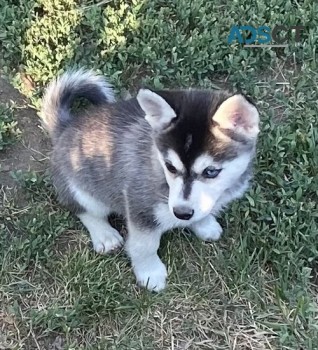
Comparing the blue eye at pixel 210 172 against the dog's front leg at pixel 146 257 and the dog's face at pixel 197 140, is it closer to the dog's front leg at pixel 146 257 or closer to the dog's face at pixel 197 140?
the dog's face at pixel 197 140

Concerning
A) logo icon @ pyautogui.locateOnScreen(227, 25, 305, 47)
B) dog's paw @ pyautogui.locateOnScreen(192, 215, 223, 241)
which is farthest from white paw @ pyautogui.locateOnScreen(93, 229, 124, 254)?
logo icon @ pyautogui.locateOnScreen(227, 25, 305, 47)

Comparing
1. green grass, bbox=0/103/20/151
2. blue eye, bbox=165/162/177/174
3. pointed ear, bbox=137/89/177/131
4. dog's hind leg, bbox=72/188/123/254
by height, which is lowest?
dog's hind leg, bbox=72/188/123/254

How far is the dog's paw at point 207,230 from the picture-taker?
4.53m

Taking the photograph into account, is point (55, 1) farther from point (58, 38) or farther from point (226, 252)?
point (226, 252)

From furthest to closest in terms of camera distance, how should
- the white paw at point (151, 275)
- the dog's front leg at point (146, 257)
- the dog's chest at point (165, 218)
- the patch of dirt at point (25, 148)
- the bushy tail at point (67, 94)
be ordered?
the patch of dirt at point (25, 148)
the bushy tail at point (67, 94)
the white paw at point (151, 275)
the dog's front leg at point (146, 257)
the dog's chest at point (165, 218)

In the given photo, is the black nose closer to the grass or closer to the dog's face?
the dog's face

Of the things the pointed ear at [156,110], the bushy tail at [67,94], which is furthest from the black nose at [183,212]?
the bushy tail at [67,94]

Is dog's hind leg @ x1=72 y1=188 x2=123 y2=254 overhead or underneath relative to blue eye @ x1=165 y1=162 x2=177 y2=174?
underneath

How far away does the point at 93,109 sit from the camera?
4523mm

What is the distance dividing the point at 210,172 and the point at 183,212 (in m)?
0.23

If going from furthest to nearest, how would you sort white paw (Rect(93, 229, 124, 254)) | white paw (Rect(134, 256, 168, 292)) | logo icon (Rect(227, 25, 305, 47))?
1. logo icon (Rect(227, 25, 305, 47))
2. white paw (Rect(93, 229, 124, 254))
3. white paw (Rect(134, 256, 168, 292))

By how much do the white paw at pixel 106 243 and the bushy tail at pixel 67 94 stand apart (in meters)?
0.68

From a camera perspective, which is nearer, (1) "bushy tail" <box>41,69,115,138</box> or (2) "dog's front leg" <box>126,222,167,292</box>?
(2) "dog's front leg" <box>126,222,167,292</box>

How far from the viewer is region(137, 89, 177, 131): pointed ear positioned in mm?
3658
